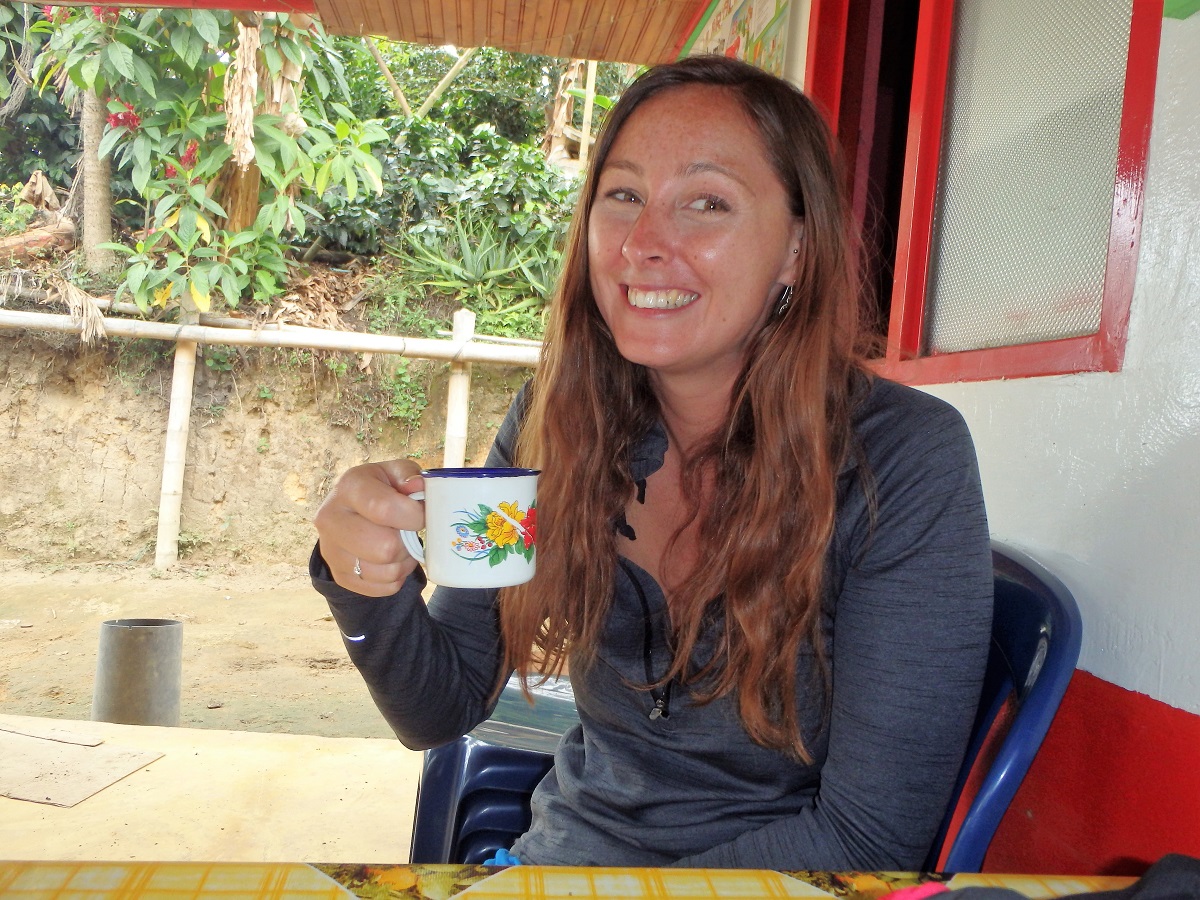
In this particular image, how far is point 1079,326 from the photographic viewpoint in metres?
1.30

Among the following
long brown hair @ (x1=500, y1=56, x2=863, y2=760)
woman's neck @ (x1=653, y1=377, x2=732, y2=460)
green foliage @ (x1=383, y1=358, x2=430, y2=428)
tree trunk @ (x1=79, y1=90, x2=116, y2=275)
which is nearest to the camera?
long brown hair @ (x1=500, y1=56, x2=863, y2=760)

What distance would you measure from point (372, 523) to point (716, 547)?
1.29ft

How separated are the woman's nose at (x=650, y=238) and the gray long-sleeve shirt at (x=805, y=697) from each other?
0.83ft

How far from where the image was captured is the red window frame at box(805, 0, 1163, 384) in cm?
109

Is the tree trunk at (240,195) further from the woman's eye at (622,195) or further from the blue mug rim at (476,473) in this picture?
the blue mug rim at (476,473)

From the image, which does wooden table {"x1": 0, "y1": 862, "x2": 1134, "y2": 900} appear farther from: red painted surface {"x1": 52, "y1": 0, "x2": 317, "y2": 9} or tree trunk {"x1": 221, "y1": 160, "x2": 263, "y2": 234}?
tree trunk {"x1": 221, "y1": 160, "x2": 263, "y2": 234}

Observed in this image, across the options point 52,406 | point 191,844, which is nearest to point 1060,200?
point 191,844

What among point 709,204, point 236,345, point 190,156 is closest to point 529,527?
point 709,204

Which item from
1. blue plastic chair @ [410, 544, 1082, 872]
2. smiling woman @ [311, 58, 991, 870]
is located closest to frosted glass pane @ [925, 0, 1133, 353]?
smiling woman @ [311, 58, 991, 870]

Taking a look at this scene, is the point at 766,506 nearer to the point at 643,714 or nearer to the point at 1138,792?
the point at 643,714

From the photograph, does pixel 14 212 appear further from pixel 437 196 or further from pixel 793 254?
pixel 793 254

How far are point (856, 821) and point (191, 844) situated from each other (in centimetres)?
235

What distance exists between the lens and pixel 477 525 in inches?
33.9

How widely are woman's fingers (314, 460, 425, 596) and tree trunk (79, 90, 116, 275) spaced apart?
24.3 ft
